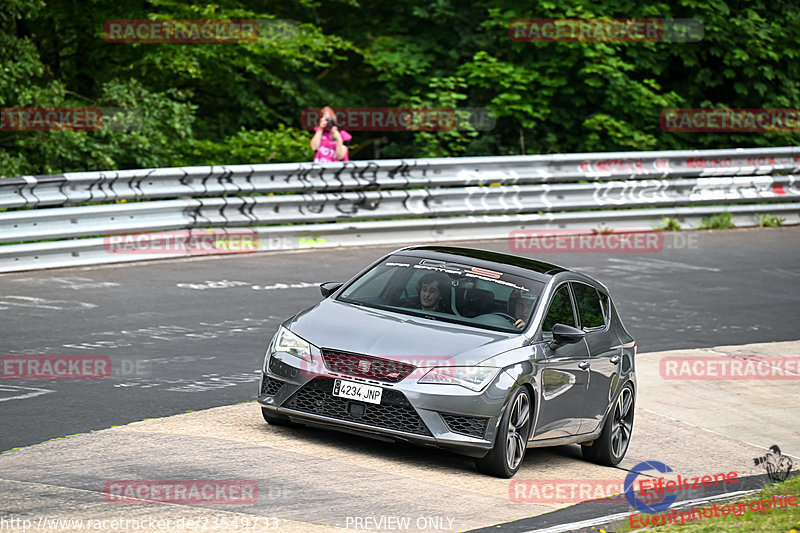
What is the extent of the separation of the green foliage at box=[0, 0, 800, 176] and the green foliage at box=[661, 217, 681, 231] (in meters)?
3.21

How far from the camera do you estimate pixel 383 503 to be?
24.3 feet

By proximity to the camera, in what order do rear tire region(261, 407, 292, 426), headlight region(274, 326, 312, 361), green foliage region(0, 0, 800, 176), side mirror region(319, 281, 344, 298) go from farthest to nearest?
green foliage region(0, 0, 800, 176)
side mirror region(319, 281, 344, 298)
rear tire region(261, 407, 292, 426)
headlight region(274, 326, 312, 361)

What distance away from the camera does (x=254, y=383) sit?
10.7m

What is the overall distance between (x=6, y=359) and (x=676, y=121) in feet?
60.0

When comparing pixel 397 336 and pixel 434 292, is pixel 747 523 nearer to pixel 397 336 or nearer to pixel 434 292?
pixel 397 336

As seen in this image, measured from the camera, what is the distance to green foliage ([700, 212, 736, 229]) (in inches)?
905

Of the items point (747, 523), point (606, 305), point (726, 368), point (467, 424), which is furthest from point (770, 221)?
point (747, 523)

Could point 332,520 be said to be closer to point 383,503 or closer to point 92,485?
point 383,503

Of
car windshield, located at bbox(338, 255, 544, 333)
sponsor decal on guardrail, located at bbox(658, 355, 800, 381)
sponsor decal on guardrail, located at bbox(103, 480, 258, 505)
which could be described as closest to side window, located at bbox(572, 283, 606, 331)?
car windshield, located at bbox(338, 255, 544, 333)

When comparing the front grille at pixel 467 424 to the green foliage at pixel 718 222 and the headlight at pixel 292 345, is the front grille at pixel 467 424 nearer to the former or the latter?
the headlight at pixel 292 345

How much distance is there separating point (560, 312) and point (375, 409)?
188 cm

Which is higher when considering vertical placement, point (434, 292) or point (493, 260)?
point (493, 260)

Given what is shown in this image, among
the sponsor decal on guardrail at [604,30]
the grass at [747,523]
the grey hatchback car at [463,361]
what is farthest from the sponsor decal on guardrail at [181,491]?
the sponsor decal on guardrail at [604,30]

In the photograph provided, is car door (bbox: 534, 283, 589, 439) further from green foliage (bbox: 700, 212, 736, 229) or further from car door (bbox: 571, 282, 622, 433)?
green foliage (bbox: 700, 212, 736, 229)
